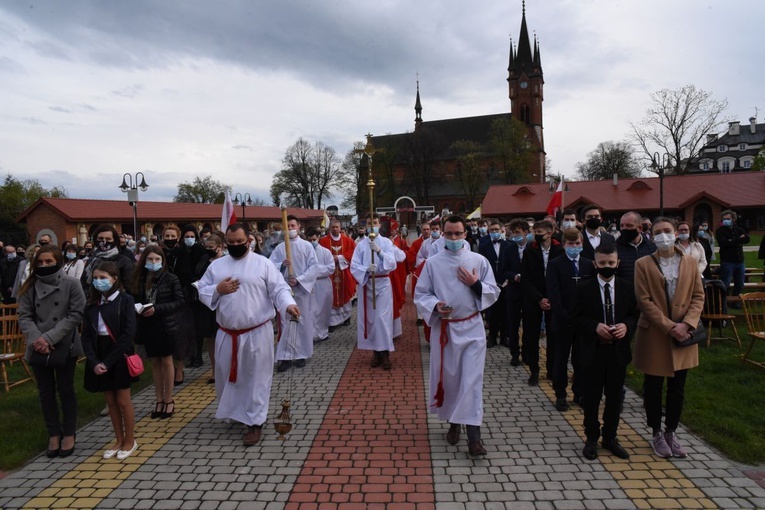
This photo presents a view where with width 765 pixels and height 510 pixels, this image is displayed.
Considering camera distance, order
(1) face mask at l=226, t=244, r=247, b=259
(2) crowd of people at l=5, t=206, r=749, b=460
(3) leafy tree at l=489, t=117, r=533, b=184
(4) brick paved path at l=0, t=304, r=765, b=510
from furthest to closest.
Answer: (3) leafy tree at l=489, t=117, r=533, b=184, (1) face mask at l=226, t=244, r=247, b=259, (2) crowd of people at l=5, t=206, r=749, b=460, (4) brick paved path at l=0, t=304, r=765, b=510

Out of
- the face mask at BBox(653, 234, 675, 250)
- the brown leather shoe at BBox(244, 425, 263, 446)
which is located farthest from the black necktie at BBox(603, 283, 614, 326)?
the brown leather shoe at BBox(244, 425, 263, 446)

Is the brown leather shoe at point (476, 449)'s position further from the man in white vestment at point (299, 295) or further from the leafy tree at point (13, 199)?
the leafy tree at point (13, 199)

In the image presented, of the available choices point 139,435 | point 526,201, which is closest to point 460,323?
point 139,435

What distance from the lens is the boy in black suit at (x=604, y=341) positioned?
4.29 metres

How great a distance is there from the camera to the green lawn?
15.3 ft

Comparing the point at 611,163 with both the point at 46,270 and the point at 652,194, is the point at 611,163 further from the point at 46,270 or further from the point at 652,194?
the point at 46,270

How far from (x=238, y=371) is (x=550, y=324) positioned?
3.62 m

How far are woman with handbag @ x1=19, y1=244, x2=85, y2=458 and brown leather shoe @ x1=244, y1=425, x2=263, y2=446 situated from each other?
62.8 inches

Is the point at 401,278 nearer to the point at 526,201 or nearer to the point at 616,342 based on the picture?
the point at 616,342

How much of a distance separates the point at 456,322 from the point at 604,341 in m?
1.28

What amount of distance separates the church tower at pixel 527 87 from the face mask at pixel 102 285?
73363 millimetres

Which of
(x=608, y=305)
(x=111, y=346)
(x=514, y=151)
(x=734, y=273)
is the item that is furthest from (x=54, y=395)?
(x=514, y=151)

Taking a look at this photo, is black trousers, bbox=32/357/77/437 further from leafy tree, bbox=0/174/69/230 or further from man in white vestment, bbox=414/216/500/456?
leafy tree, bbox=0/174/69/230

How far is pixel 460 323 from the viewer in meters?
4.77
